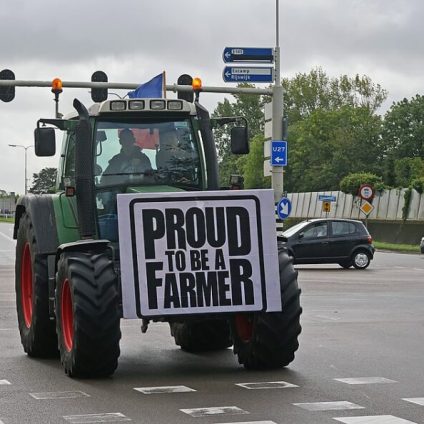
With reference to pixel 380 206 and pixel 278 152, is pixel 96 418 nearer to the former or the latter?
pixel 278 152

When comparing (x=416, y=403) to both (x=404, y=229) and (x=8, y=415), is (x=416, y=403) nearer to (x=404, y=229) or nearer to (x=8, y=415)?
(x=8, y=415)

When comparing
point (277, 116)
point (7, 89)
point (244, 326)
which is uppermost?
point (7, 89)

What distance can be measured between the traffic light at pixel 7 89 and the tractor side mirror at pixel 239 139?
1941 centimetres

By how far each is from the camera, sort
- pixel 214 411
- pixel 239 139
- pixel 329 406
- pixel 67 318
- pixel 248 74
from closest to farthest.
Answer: pixel 214 411
pixel 329 406
pixel 67 318
pixel 239 139
pixel 248 74

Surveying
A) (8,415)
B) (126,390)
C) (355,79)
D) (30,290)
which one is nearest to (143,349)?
(30,290)

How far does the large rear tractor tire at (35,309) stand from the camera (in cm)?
1191

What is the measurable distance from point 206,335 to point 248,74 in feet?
64.4

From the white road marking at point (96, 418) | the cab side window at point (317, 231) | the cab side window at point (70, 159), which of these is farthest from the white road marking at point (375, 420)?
the cab side window at point (317, 231)

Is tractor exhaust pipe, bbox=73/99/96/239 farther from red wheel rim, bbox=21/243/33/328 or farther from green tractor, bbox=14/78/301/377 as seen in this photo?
red wheel rim, bbox=21/243/33/328

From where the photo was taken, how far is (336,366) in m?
11.5

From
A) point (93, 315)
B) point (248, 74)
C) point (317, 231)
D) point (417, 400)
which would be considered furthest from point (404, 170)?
point (417, 400)

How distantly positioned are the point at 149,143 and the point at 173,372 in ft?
7.77

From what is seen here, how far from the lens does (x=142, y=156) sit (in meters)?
12.0

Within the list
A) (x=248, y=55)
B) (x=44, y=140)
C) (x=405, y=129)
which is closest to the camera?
(x=44, y=140)
